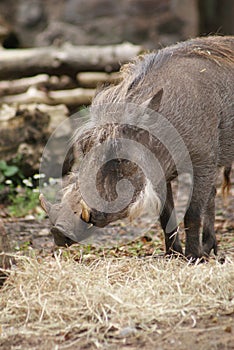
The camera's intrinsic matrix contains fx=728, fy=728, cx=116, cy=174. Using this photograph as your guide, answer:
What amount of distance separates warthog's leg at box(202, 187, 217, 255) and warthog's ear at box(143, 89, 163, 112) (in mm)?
1152

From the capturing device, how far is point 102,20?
16141 millimetres

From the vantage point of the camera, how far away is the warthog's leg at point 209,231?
16.5 feet

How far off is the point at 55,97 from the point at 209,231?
470 cm

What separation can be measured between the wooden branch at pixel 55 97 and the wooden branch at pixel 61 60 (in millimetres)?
245

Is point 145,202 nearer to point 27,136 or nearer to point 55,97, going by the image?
point 27,136

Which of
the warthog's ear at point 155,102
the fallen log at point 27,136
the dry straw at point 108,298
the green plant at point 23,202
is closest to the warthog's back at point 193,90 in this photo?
the warthog's ear at point 155,102

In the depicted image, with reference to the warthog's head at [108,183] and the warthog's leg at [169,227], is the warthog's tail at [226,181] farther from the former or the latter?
the warthog's head at [108,183]

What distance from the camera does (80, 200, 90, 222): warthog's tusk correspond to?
13.3ft

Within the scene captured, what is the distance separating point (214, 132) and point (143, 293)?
1328 millimetres

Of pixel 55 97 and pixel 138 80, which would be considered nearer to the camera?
pixel 138 80

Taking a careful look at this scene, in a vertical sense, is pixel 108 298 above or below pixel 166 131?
below

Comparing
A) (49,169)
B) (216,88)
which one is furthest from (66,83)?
(216,88)

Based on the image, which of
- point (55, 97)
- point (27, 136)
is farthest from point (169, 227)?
point (55, 97)

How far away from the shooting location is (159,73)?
4633 millimetres
